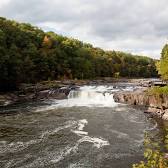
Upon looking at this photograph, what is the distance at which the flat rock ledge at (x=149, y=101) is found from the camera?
42688mm

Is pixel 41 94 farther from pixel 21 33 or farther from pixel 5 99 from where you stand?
pixel 21 33

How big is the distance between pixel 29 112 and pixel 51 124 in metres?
9.19

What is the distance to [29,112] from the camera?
43.6 meters

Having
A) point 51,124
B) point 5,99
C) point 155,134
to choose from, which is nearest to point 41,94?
point 5,99

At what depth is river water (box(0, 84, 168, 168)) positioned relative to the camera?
2334 centimetres

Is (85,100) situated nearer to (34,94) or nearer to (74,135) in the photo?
(34,94)

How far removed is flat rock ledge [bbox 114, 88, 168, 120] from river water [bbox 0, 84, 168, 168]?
76.0 inches

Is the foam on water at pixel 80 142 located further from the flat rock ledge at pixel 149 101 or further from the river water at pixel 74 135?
the flat rock ledge at pixel 149 101

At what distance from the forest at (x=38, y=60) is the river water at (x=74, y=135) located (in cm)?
1525

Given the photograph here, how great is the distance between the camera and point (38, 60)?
283 ft

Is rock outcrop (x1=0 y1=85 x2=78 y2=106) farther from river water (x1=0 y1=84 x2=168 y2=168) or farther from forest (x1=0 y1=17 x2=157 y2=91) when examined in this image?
river water (x1=0 y1=84 x2=168 y2=168)

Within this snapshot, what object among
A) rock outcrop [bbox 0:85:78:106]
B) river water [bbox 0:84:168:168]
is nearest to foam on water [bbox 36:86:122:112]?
rock outcrop [bbox 0:85:78:106]

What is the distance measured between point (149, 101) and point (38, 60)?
44.5 m

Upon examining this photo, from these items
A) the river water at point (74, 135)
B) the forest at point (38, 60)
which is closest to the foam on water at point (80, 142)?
the river water at point (74, 135)
